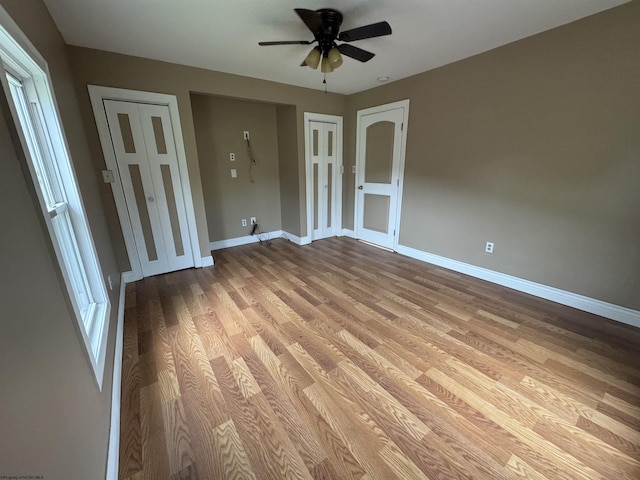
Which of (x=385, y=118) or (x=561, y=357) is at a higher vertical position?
(x=385, y=118)

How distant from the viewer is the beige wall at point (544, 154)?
6.45ft

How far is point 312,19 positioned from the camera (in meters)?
1.74

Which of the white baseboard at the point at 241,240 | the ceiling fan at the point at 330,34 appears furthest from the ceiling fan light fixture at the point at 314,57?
the white baseboard at the point at 241,240

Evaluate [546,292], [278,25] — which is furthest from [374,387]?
[278,25]

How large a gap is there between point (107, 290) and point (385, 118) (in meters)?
3.73

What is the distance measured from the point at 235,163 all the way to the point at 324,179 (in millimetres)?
1448

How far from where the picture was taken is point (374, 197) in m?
4.07

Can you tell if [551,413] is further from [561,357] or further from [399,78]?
[399,78]

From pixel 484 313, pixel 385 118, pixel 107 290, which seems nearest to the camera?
pixel 107 290

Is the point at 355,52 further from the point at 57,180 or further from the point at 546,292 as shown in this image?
the point at 546,292

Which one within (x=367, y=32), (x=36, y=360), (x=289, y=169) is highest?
(x=367, y=32)

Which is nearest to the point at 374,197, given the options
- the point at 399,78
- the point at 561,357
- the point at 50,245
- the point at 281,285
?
the point at 399,78

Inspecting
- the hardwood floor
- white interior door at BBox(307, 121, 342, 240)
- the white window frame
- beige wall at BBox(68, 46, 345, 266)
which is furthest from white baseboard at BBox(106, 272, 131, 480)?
white interior door at BBox(307, 121, 342, 240)

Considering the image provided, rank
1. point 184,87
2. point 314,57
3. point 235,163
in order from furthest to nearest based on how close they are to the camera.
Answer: point 235,163 → point 184,87 → point 314,57
